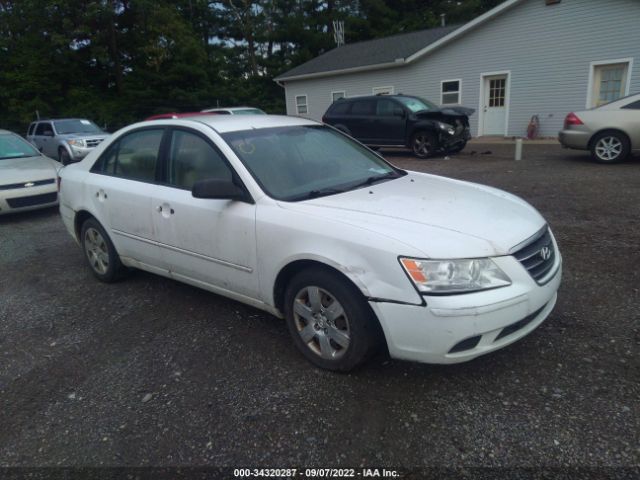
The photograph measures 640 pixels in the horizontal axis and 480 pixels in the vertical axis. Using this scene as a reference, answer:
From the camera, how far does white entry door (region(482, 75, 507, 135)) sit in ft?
53.6

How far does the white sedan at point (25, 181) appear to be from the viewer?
288 inches

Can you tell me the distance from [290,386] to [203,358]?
29.0 inches

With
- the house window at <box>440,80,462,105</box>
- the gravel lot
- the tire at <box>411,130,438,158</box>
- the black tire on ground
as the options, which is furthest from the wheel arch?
the house window at <box>440,80,462,105</box>

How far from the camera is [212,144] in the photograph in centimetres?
351

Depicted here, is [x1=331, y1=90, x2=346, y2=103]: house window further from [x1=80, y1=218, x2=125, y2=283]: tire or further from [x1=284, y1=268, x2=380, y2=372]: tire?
[x1=284, y1=268, x2=380, y2=372]: tire

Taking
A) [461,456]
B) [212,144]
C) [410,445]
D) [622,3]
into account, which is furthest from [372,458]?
[622,3]

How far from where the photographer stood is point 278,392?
285 centimetres

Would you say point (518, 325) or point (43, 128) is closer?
point (518, 325)

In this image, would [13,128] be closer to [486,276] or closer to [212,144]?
[212,144]

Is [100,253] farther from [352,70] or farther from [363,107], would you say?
[352,70]

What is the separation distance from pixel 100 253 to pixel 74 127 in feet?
40.0

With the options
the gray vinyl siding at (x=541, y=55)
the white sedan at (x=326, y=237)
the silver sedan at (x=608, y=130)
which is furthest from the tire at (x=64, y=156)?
the silver sedan at (x=608, y=130)

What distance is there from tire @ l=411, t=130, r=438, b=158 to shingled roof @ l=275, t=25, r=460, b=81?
6.87m

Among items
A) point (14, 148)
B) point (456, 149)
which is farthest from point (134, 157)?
point (456, 149)
